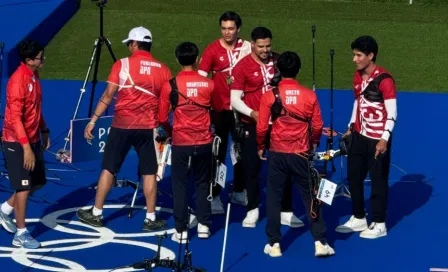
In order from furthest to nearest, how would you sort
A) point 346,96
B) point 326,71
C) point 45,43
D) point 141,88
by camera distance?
point 45,43 → point 326,71 → point 346,96 → point 141,88

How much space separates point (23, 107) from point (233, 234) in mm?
2559

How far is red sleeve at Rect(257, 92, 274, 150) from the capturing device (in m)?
9.91

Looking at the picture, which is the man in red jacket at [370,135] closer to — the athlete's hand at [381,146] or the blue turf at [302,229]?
the athlete's hand at [381,146]

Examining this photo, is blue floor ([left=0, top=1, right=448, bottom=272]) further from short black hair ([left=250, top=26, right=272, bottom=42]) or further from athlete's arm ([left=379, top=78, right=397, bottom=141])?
short black hair ([left=250, top=26, right=272, bottom=42])

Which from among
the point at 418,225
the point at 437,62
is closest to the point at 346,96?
the point at 437,62

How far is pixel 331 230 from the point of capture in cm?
1114

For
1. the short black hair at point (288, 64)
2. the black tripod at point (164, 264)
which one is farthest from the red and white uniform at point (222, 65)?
the black tripod at point (164, 264)

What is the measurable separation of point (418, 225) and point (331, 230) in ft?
3.34

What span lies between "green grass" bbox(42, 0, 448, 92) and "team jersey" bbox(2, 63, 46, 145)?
880cm

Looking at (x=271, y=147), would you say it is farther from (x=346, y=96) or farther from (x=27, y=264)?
(x=346, y=96)

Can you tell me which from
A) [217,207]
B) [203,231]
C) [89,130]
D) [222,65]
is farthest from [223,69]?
[203,231]

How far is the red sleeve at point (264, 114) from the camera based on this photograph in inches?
390

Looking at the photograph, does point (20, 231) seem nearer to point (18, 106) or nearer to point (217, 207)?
point (18, 106)

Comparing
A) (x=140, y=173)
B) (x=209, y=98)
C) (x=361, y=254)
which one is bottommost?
(x=361, y=254)
